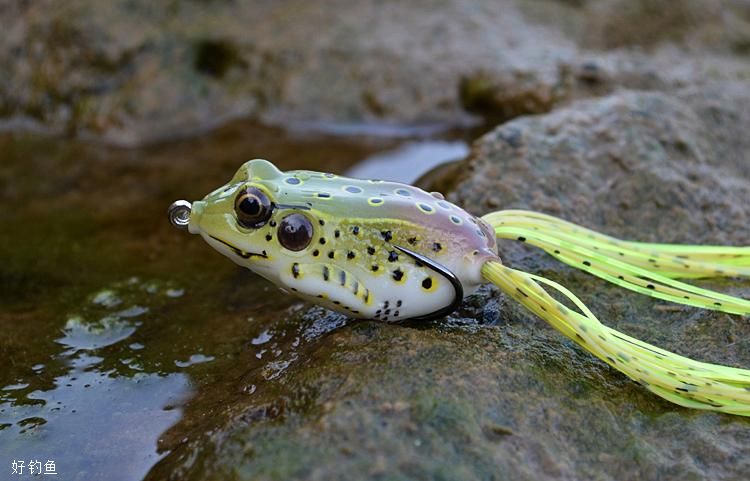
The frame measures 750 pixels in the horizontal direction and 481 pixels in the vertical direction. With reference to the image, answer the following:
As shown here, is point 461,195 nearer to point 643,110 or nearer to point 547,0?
point 643,110

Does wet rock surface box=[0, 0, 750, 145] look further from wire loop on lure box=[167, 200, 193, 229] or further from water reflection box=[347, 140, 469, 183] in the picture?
wire loop on lure box=[167, 200, 193, 229]

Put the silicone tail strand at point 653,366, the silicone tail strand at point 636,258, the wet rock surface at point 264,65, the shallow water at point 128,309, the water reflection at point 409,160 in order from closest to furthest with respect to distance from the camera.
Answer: the silicone tail strand at point 653,366
the shallow water at point 128,309
the silicone tail strand at point 636,258
the water reflection at point 409,160
the wet rock surface at point 264,65

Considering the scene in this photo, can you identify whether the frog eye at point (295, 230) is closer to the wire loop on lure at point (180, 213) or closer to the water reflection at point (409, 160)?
the wire loop on lure at point (180, 213)

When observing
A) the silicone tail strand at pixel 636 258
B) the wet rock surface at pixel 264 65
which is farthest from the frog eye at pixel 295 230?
the wet rock surface at pixel 264 65

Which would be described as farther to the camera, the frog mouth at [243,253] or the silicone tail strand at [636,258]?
the silicone tail strand at [636,258]

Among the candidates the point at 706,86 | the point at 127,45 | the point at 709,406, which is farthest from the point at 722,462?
the point at 127,45

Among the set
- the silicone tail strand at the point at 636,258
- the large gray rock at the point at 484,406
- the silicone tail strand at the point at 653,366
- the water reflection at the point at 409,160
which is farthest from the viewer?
the water reflection at the point at 409,160

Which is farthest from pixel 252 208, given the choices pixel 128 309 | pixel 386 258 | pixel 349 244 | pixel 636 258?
pixel 636 258

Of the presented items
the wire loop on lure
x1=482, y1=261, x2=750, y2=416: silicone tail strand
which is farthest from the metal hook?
the wire loop on lure
